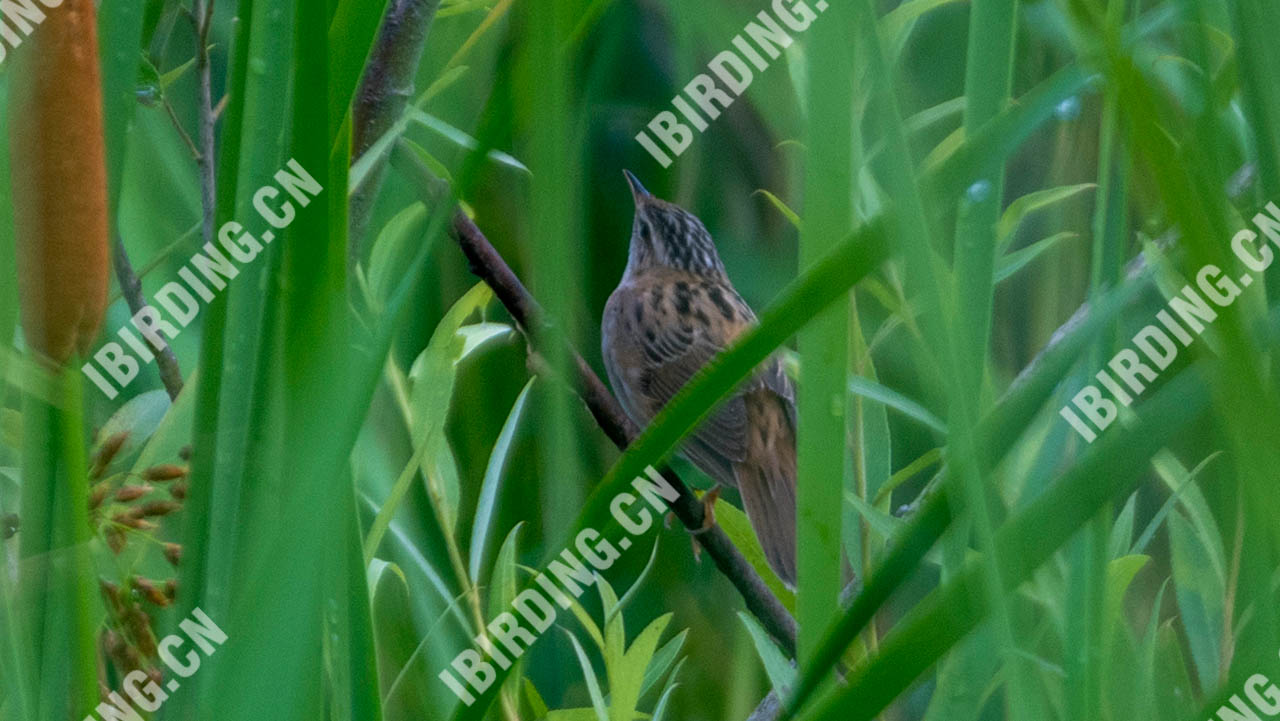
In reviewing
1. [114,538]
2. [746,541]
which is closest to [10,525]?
[114,538]

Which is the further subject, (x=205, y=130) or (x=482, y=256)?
(x=482, y=256)

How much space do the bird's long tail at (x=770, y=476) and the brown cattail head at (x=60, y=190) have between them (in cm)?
107

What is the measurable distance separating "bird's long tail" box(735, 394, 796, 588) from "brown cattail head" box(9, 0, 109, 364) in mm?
1074

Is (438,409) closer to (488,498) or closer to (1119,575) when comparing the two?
(488,498)

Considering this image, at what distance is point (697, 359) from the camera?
1.68 m

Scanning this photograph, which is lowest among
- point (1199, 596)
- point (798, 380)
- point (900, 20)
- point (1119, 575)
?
point (1199, 596)

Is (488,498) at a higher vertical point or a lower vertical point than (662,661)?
higher

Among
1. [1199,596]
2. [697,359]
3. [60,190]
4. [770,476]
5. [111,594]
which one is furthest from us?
[697,359]

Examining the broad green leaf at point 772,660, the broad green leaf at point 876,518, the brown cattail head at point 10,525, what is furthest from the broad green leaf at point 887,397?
the brown cattail head at point 10,525

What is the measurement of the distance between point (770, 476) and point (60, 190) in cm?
121

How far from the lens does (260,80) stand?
1.38 ft

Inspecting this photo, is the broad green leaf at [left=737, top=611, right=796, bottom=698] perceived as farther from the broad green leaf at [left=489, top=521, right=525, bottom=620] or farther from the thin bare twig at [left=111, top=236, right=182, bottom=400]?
the thin bare twig at [left=111, top=236, right=182, bottom=400]

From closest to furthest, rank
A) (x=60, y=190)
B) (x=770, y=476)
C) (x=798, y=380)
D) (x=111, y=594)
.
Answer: (x=60, y=190) < (x=798, y=380) < (x=111, y=594) < (x=770, y=476)

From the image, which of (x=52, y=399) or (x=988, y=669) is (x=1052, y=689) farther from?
(x=52, y=399)
